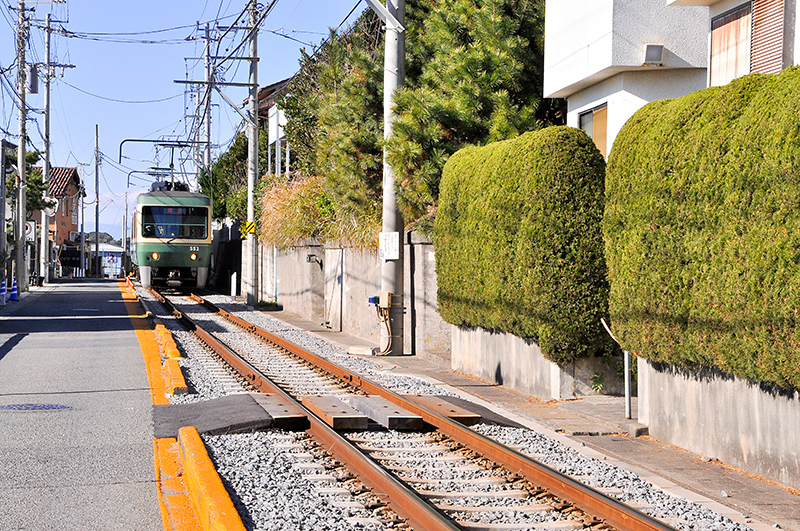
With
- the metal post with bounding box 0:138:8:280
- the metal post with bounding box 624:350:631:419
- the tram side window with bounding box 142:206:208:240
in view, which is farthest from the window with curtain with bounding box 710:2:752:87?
the tram side window with bounding box 142:206:208:240

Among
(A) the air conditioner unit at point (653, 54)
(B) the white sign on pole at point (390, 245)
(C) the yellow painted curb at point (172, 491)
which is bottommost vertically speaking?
(C) the yellow painted curb at point (172, 491)

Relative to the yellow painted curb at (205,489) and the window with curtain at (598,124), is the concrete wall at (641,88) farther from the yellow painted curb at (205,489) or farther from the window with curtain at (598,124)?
the yellow painted curb at (205,489)

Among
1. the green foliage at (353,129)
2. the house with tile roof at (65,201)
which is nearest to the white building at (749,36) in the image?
the green foliage at (353,129)

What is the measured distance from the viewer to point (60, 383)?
11.6 meters

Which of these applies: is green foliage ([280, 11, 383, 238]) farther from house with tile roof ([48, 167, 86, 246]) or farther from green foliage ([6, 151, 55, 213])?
house with tile roof ([48, 167, 86, 246])

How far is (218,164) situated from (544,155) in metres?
43.6

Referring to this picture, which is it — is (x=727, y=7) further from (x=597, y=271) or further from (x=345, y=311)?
(x=345, y=311)

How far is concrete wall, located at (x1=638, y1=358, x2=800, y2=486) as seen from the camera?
21.7 feet

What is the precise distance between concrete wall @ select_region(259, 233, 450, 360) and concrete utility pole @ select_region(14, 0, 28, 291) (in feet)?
35.4

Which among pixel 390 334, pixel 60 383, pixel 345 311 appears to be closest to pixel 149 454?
pixel 60 383

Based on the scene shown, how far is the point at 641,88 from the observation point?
526 inches

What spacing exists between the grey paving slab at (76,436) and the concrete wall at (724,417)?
434 centimetres

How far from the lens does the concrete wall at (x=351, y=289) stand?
15.2 metres

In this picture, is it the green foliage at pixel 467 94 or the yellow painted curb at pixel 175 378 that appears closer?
the yellow painted curb at pixel 175 378
